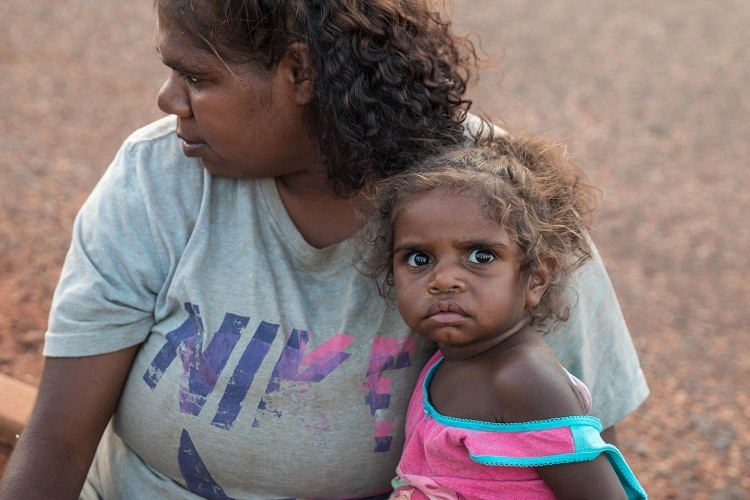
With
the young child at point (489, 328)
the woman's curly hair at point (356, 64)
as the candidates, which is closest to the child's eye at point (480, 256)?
the young child at point (489, 328)

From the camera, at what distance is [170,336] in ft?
7.93

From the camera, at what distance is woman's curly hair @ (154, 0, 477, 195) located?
2240 mm

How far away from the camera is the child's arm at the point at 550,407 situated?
204 centimetres

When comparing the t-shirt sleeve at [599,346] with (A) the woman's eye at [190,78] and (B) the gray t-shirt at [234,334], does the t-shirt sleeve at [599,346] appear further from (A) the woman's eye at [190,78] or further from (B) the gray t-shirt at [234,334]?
(A) the woman's eye at [190,78]

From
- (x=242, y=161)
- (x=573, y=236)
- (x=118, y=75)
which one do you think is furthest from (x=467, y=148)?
(x=118, y=75)

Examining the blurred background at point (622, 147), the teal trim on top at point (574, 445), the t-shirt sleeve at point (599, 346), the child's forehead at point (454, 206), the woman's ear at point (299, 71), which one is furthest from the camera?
the blurred background at point (622, 147)

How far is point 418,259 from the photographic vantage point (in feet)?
7.31

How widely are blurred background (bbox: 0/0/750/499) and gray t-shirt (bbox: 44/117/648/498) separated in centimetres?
70

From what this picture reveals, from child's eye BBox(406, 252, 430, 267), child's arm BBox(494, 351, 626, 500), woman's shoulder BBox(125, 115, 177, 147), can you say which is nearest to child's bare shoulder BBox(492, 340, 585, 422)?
child's arm BBox(494, 351, 626, 500)

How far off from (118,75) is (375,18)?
21.9ft

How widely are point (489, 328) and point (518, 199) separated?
0.29m

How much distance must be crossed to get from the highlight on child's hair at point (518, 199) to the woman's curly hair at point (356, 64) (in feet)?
0.26

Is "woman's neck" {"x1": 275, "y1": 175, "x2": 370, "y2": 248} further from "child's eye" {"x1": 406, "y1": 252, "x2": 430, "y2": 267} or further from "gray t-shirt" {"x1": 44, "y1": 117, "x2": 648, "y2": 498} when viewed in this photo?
"child's eye" {"x1": 406, "y1": 252, "x2": 430, "y2": 267}

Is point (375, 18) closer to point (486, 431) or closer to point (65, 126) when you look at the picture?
point (486, 431)
